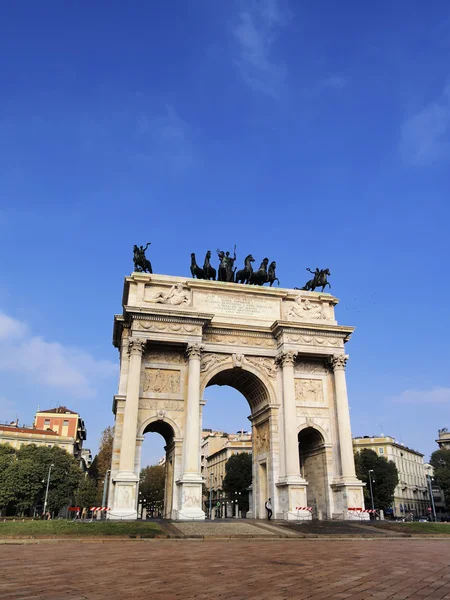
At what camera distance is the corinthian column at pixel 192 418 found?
27531 mm

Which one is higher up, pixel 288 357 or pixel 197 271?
pixel 197 271

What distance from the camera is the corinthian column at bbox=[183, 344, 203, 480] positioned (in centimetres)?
2753

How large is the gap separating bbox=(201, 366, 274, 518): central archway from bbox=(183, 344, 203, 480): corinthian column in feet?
5.24

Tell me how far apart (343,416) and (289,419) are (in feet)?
12.1

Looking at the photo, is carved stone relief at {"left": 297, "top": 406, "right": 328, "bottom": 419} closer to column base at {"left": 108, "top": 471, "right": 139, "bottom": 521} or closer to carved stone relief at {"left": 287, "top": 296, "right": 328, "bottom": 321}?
carved stone relief at {"left": 287, "top": 296, "right": 328, "bottom": 321}

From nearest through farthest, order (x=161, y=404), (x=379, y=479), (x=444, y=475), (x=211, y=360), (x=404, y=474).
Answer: (x=161, y=404) → (x=211, y=360) → (x=379, y=479) → (x=444, y=475) → (x=404, y=474)

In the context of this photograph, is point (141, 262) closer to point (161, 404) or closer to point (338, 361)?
point (161, 404)

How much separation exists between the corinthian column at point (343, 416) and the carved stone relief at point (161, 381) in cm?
1030

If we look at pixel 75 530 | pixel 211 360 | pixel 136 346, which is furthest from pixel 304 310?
pixel 75 530

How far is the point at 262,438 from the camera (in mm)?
33344

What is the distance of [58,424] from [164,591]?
87.2 m

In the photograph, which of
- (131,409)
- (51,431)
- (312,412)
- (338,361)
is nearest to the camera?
(131,409)

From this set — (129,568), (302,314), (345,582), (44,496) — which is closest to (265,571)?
(345,582)

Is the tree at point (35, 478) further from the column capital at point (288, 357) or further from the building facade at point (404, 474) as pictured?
the building facade at point (404, 474)
